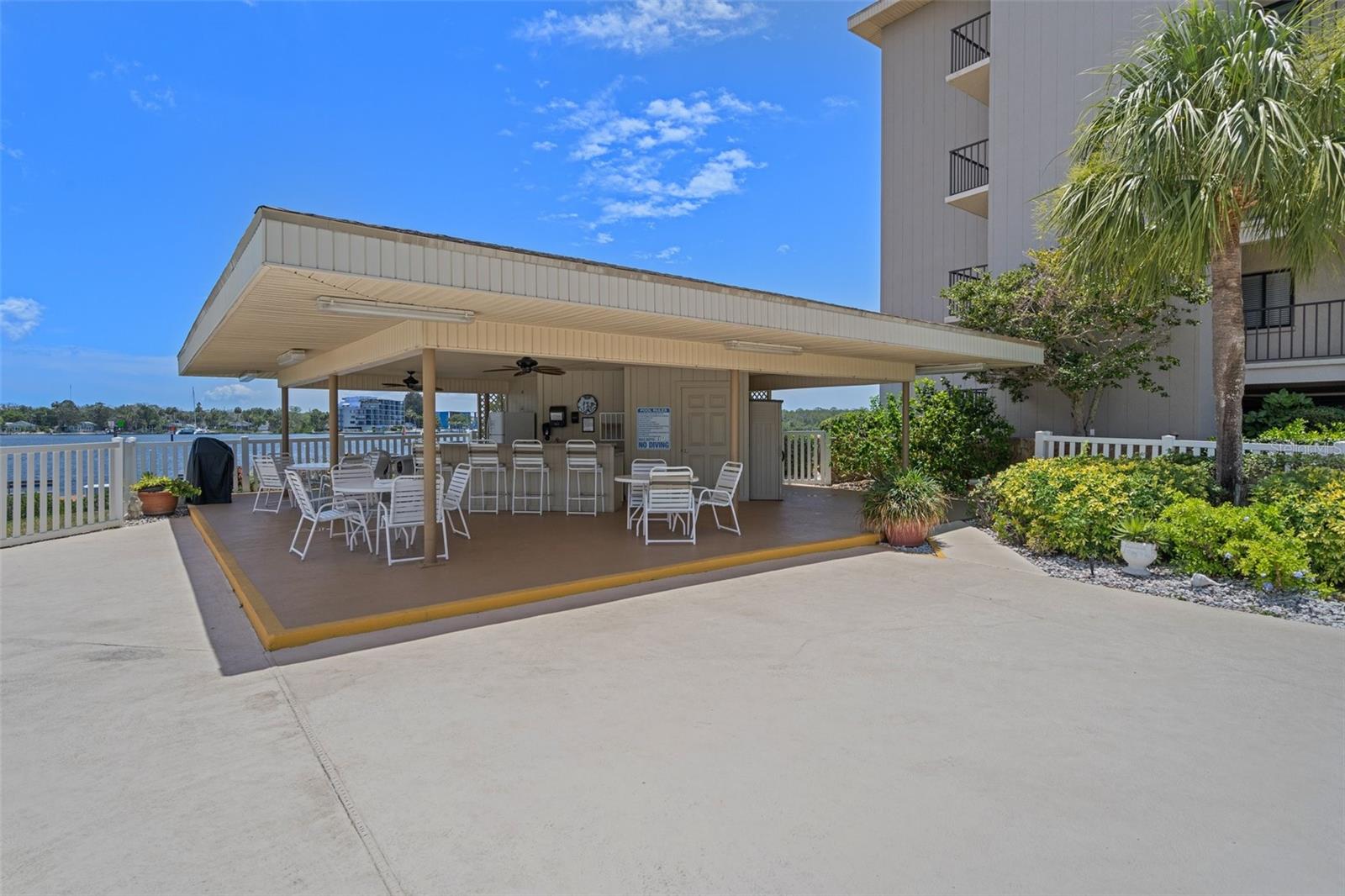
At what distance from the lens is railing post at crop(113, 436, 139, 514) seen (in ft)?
31.3

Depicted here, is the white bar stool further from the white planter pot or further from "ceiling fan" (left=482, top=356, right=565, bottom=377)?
the white planter pot

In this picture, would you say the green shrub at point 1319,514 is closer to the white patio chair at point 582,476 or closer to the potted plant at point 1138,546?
the potted plant at point 1138,546

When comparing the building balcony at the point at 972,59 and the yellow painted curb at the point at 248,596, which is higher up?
the building balcony at the point at 972,59

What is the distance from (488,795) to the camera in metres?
2.63

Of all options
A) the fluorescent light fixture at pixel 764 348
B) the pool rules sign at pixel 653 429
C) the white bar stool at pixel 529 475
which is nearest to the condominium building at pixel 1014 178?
the fluorescent light fixture at pixel 764 348

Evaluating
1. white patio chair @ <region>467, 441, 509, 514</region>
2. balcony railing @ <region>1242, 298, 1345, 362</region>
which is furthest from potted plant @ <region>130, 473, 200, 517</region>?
balcony railing @ <region>1242, 298, 1345, 362</region>

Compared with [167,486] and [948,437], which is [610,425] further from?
[167,486]

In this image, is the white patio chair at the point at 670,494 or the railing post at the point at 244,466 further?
the railing post at the point at 244,466

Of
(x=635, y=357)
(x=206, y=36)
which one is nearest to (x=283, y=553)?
(x=635, y=357)

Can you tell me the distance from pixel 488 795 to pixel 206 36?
1198 centimetres

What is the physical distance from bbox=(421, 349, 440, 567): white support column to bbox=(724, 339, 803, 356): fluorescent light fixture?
11.6 ft

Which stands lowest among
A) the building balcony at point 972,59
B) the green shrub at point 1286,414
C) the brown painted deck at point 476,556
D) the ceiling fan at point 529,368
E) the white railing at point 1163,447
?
the brown painted deck at point 476,556

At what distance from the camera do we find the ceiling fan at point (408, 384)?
1324 centimetres

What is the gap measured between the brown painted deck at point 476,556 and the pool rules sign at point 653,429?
1.67m
